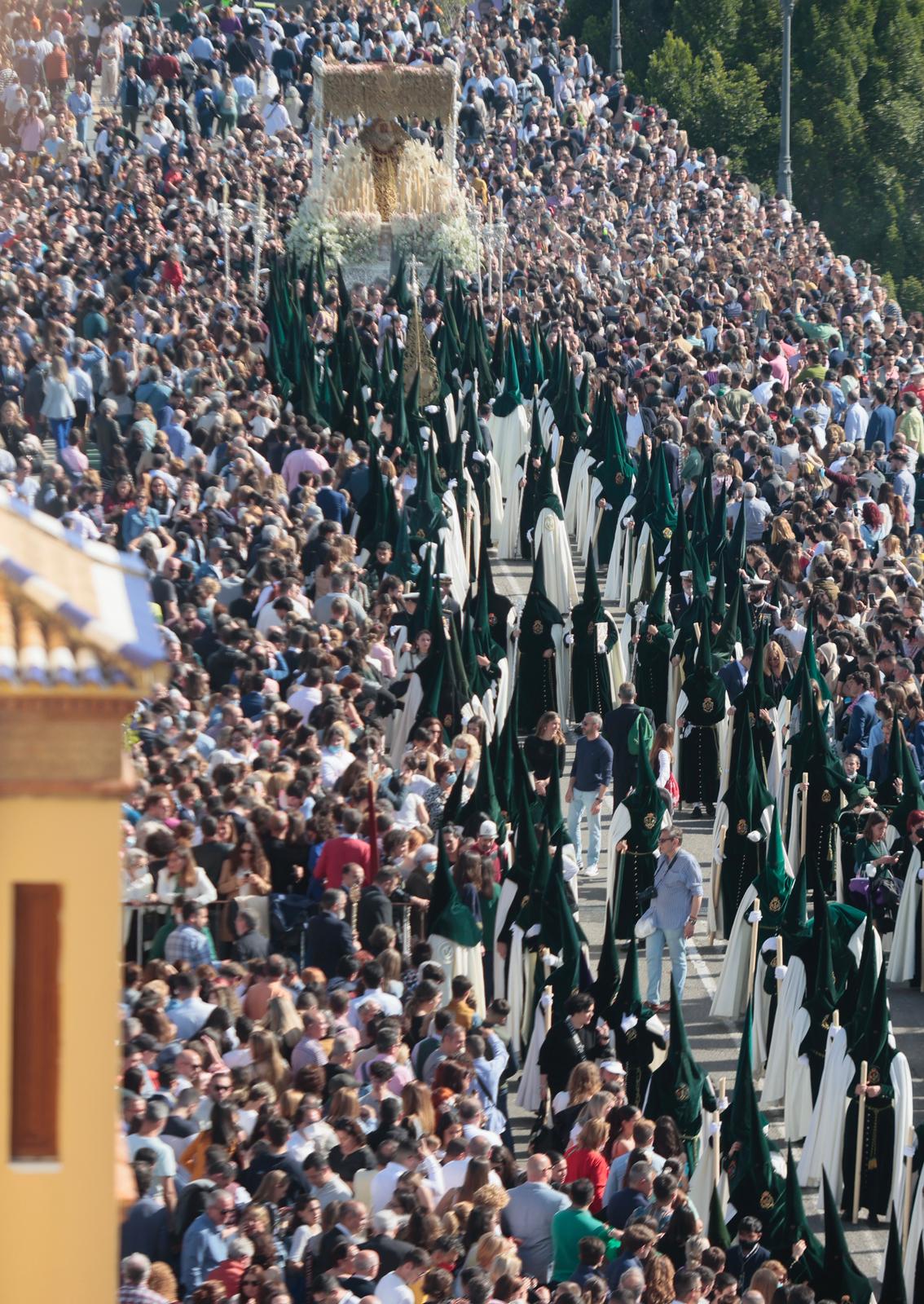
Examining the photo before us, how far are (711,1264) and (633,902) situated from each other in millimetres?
5495

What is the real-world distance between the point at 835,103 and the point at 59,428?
108ft

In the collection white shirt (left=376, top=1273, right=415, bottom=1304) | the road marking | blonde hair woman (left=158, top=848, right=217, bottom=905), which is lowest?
white shirt (left=376, top=1273, right=415, bottom=1304)

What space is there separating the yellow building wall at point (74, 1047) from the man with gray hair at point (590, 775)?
1049cm

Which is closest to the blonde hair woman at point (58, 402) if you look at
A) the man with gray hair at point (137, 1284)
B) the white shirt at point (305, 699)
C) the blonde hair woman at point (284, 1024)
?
the white shirt at point (305, 699)

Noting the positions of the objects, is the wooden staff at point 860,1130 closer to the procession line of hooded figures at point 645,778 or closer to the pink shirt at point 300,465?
the procession line of hooded figures at point 645,778

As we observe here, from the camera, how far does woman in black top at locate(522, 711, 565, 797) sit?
16.9 m

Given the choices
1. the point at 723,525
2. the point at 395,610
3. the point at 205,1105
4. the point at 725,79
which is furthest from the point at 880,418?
the point at 725,79

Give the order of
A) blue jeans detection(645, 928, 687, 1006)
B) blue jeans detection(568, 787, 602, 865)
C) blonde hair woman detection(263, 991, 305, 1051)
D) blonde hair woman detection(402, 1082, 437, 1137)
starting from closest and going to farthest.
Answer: blonde hair woman detection(402, 1082, 437, 1137) < blonde hair woman detection(263, 991, 305, 1051) < blue jeans detection(645, 928, 687, 1006) < blue jeans detection(568, 787, 602, 865)

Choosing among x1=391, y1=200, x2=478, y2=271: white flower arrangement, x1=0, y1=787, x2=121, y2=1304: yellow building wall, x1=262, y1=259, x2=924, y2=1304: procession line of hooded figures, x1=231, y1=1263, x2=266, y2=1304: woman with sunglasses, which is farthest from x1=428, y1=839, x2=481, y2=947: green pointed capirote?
x1=391, y1=200, x2=478, y2=271: white flower arrangement

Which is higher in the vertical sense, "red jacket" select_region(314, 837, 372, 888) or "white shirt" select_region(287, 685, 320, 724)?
"white shirt" select_region(287, 685, 320, 724)

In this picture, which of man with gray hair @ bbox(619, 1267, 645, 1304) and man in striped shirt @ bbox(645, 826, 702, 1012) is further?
man in striped shirt @ bbox(645, 826, 702, 1012)

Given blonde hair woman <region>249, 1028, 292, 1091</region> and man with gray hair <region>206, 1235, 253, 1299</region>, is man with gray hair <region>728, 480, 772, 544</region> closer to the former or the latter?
blonde hair woman <region>249, 1028, 292, 1091</region>

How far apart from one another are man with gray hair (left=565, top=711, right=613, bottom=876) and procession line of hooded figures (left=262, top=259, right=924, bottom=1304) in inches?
10.3

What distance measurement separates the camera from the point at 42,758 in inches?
255
